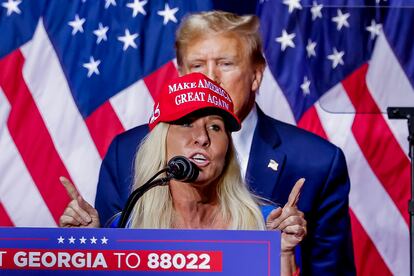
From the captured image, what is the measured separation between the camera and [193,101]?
129 inches

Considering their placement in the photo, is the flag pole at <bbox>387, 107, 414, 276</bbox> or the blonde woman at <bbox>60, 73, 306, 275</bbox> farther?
the flag pole at <bbox>387, 107, 414, 276</bbox>

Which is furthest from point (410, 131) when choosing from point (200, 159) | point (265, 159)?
point (200, 159)

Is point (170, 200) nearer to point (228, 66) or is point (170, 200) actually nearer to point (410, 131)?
point (228, 66)

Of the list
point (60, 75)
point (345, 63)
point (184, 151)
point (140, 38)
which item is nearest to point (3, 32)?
point (60, 75)

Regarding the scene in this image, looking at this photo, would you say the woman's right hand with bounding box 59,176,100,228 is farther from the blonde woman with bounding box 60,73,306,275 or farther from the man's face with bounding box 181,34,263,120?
the man's face with bounding box 181,34,263,120

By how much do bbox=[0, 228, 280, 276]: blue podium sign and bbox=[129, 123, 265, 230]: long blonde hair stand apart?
1.21m

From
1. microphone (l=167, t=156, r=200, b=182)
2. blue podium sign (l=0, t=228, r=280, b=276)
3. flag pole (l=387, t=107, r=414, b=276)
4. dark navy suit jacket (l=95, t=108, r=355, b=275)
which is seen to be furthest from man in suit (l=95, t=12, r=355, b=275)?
blue podium sign (l=0, t=228, r=280, b=276)

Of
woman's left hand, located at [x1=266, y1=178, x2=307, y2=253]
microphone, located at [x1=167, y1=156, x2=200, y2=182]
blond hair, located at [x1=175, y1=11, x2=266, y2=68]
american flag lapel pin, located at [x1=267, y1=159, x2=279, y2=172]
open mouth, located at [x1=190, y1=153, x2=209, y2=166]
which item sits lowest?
woman's left hand, located at [x1=266, y1=178, x2=307, y2=253]

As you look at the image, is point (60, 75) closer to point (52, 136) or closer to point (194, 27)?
point (52, 136)

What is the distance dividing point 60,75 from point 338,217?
51.5 inches

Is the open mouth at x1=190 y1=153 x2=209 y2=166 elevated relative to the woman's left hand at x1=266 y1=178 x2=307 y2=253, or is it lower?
elevated

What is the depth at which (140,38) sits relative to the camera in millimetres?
3789

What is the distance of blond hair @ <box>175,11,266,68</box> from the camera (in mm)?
3723

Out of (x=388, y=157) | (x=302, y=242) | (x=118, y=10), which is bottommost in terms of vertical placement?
(x=302, y=242)
